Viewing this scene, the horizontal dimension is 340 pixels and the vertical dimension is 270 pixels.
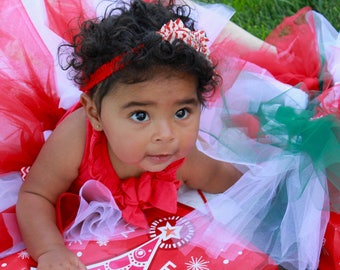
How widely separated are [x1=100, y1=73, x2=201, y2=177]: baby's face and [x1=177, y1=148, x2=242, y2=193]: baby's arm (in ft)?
0.66

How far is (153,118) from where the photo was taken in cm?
124

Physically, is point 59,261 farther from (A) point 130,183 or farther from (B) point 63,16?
(B) point 63,16

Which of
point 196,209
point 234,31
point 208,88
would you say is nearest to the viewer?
point 208,88

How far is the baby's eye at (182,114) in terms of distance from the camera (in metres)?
1.27

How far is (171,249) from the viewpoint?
138 cm

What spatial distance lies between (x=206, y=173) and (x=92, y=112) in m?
0.36

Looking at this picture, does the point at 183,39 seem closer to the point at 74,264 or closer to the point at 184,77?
the point at 184,77

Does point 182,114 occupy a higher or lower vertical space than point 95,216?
higher

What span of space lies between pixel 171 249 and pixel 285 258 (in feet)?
0.83

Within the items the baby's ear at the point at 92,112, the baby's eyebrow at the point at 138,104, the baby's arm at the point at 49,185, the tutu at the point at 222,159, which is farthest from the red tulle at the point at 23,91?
the baby's eyebrow at the point at 138,104

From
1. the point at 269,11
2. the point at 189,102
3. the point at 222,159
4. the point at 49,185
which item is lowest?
the point at 269,11

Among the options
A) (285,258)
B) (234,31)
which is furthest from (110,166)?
(234,31)

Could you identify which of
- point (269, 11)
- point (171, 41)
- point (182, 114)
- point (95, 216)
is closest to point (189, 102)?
point (182, 114)

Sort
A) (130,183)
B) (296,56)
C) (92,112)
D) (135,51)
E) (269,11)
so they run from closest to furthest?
(135,51), (92,112), (130,183), (296,56), (269,11)
